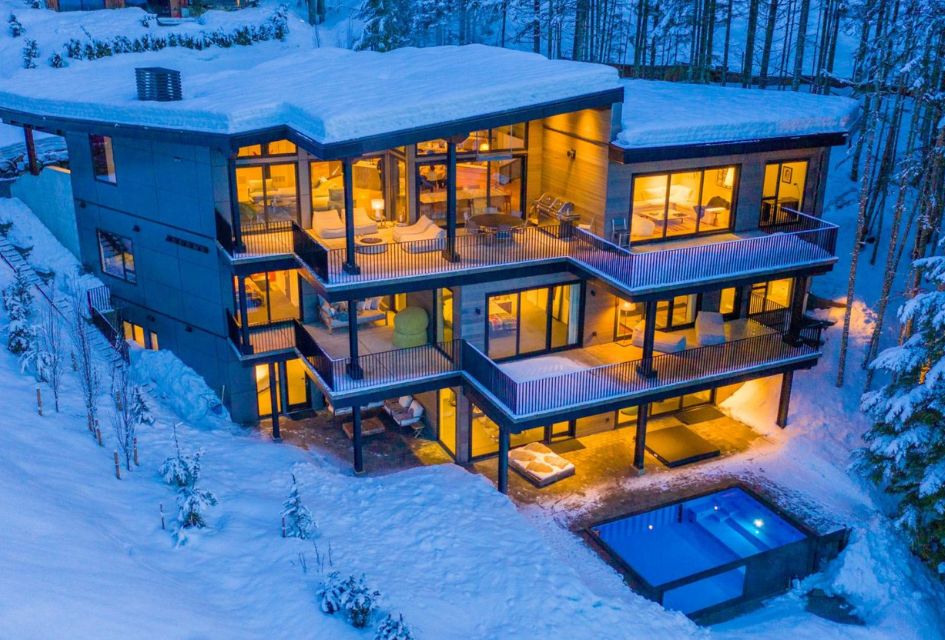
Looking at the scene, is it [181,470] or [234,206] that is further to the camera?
[234,206]

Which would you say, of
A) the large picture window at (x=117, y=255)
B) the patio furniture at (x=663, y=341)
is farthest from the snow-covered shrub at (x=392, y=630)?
the large picture window at (x=117, y=255)

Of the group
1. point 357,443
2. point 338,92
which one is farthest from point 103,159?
point 357,443

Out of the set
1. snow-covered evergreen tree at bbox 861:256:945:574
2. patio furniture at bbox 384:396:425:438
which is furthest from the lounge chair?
snow-covered evergreen tree at bbox 861:256:945:574

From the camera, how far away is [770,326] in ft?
86.4

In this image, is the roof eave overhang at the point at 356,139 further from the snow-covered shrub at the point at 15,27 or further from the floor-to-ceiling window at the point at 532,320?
the snow-covered shrub at the point at 15,27

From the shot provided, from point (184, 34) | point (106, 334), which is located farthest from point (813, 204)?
point (184, 34)

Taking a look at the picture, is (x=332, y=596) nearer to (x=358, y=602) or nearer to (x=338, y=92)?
(x=358, y=602)

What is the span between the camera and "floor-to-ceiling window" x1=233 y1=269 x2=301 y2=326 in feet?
82.8

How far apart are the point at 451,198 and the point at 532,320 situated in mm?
4918

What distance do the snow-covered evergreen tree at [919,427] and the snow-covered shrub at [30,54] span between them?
44373 millimetres

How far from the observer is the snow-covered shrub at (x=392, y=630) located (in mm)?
15031

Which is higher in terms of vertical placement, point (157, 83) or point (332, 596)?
point (157, 83)

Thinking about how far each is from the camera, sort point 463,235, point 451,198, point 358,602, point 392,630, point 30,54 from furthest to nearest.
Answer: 1. point 30,54
2. point 463,235
3. point 451,198
4. point 358,602
5. point 392,630

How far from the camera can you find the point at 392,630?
1511 centimetres
